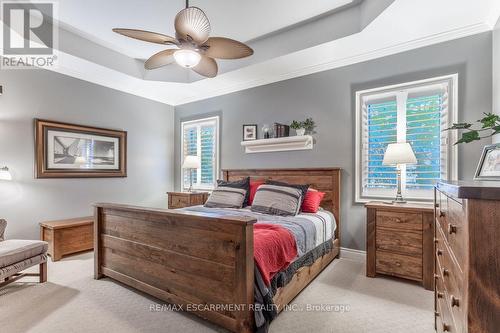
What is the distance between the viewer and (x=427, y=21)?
2566 millimetres

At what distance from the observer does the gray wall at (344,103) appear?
2643 mm

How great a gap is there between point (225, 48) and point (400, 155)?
6.93 feet

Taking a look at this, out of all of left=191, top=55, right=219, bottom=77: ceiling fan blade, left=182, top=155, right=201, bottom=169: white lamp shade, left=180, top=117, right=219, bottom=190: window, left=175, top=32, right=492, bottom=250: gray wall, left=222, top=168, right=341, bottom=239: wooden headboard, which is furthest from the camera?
left=180, top=117, right=219, bottom=190: window

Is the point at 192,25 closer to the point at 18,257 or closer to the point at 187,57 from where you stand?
the point at 187,57

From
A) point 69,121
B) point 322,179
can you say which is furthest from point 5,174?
point 322,179

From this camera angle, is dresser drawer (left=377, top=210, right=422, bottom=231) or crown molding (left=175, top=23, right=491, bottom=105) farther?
crown molding (left=175, top=23, right=491, bottom=105)

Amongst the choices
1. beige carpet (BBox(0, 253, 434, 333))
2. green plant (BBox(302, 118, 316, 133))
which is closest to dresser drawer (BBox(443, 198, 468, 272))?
beige carpet (BBox(0, 253, 434, 333))

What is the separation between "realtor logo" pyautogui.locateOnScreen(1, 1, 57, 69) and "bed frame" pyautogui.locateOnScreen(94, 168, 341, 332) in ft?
7.57

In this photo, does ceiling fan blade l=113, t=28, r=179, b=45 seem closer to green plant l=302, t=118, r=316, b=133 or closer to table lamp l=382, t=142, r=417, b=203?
green plant l=302, t=118, r=316, b=133

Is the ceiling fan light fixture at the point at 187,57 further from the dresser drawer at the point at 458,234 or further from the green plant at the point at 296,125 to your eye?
the dresser drawer at the point at 458,234

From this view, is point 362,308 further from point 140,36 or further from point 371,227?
point 140,36

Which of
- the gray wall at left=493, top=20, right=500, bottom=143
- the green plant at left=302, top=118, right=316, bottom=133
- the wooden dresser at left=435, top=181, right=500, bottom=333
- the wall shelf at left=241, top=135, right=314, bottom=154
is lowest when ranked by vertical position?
the wooden dresser at left=435, top=181, right=500, bottom=333

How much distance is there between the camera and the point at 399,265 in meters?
2.62

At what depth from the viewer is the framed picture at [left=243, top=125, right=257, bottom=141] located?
421 cm
